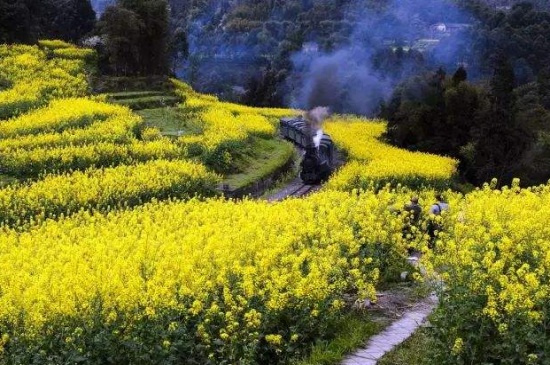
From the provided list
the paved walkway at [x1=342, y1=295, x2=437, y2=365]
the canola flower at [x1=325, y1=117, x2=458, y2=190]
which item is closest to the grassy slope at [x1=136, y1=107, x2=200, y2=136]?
the canola flower at [x1=325, y1=117, x2=458, y2=190]

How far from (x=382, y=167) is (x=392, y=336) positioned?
1866cm

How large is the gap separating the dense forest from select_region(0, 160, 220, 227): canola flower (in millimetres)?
14709

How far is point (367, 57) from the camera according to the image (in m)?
83.1

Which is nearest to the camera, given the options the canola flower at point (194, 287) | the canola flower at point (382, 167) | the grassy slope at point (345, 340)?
the canola flower at point (194, 287)

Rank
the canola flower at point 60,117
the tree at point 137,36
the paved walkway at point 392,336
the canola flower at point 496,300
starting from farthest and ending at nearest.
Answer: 1. the tree at point 137,36
2. the canola flower at point 60,117
3. the paved walkway at point 392,336
4. the canola flower at point 496,300

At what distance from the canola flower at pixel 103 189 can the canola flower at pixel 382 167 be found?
5.44 m

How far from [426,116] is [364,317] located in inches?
1183

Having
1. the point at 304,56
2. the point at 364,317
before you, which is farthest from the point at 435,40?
the point at 364,317

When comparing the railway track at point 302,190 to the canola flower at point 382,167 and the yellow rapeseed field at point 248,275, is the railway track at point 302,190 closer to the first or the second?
the canola flower at point 382,167

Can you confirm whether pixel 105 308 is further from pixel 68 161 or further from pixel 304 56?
pixel 304 56

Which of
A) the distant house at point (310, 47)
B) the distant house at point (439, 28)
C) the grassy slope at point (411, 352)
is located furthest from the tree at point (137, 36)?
the distant house at point (439, 28)

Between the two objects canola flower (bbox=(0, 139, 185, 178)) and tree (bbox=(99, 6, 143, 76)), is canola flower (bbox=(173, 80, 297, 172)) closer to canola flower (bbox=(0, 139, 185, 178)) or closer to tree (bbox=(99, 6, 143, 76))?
canola flower (bbox=(0, 139, 185, 178))

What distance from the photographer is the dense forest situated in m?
33.5

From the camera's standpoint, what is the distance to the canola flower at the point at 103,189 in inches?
750
